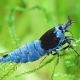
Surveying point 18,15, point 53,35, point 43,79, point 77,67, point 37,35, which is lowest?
point 77,67

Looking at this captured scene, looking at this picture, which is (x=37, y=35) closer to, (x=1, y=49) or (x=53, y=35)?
(x=1, y=49)

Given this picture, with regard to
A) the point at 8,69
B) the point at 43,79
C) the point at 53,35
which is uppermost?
the point at 43,79

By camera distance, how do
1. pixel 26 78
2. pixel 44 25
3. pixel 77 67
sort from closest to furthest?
1. pixel 77 67
2. pixel 26 78
3. pixel 44 25

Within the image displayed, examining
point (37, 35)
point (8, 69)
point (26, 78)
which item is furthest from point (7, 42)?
point (8, 69)

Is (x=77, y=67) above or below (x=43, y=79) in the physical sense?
below

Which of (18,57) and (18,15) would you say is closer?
(18,57)

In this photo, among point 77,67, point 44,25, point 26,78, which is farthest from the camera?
point 44,25

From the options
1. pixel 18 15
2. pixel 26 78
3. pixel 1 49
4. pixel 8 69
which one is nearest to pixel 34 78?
pixel 26 78

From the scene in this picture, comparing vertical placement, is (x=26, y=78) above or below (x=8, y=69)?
above

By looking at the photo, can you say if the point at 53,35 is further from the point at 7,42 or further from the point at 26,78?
the point at 7,42
